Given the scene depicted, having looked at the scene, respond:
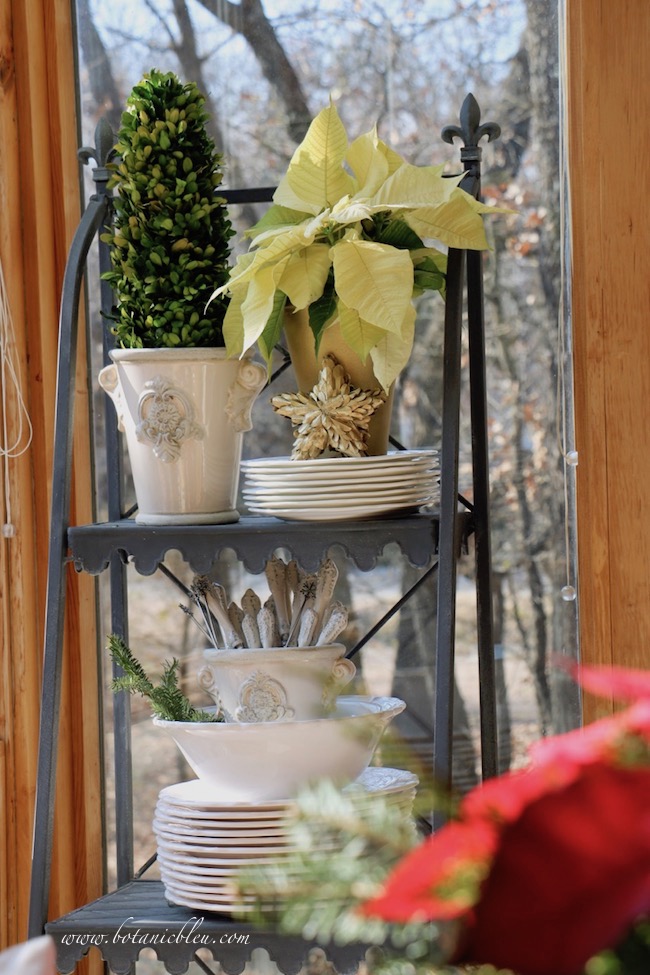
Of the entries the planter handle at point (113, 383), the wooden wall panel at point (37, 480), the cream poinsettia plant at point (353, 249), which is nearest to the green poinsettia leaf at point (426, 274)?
the cream poinsettia plant at point (353, 249)

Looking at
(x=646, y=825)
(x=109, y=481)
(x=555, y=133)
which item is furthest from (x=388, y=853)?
(x=555, y=133)

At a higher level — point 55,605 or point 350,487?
point 350,487

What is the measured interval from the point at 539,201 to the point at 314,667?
2.41 ft

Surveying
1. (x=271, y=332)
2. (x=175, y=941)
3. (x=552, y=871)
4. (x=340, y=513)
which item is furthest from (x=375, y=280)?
(x=552, y=871)

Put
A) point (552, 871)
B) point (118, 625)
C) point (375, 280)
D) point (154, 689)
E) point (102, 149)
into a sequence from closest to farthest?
point (552, 871) < point (375, 280) < point (154, 689) < point (102, 149) < point (118, 625)

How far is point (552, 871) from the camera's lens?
27 cm

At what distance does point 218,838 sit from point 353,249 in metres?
0.66

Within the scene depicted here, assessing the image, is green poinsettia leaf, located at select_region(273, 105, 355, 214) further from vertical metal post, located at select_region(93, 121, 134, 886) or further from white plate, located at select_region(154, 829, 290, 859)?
white plate, located at select_region(154, 829, 290, 859)

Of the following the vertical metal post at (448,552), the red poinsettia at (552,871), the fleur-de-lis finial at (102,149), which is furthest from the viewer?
the fleur-de-lis finial at (102,149)

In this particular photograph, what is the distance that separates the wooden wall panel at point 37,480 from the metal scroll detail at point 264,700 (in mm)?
448

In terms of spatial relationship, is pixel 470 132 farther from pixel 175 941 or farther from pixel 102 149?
pixel 175 941

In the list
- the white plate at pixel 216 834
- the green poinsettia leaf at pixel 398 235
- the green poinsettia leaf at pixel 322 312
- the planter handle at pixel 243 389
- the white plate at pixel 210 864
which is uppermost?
the green poinsettia leaf at pixel 398 235

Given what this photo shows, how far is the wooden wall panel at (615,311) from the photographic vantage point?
1.47 metres

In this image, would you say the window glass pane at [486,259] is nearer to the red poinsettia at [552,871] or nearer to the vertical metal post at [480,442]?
the vertical metal post at [480,442]
